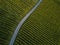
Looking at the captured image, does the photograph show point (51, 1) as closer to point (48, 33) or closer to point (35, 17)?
point (35, 17)

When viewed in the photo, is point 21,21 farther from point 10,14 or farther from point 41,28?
point 41,28

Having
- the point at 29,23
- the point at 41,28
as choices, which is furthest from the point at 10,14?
the point at 41,28

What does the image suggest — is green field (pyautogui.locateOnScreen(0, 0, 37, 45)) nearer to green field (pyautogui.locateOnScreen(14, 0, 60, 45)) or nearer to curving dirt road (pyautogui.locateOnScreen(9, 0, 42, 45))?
curving dirt road (pyautogui.locateOnScreen(9, 0, 42, 45))

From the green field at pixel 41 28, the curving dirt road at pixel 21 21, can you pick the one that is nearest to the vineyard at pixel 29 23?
the green field at pixel 41 28

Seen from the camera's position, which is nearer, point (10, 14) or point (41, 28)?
point (10, 14)

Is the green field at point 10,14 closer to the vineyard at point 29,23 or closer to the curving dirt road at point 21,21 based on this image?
the vineyard at point 29,23

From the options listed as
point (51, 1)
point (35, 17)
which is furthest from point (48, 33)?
point (51, 1)
